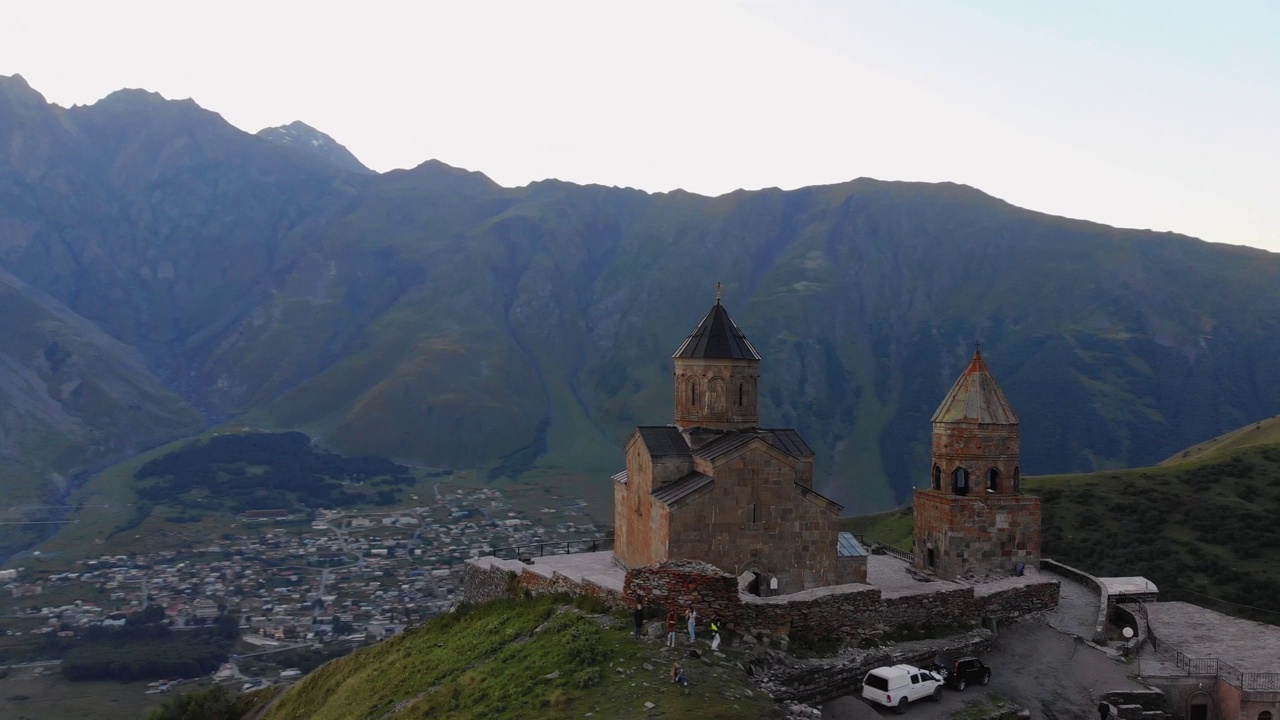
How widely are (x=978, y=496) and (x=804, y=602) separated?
11.4 meters

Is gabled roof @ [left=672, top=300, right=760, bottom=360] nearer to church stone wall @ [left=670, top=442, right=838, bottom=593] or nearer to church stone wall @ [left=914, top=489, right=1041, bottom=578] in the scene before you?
church stone wall @ [left=670, top=442, right=838, bottom=593]

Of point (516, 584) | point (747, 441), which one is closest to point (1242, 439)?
point (747, 441)

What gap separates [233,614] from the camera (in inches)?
2667

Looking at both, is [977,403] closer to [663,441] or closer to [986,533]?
[986,533]

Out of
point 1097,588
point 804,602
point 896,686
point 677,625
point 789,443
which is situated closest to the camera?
point 677,625

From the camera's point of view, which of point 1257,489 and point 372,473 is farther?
point 372,473

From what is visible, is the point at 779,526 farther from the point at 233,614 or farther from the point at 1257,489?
the point at 233,614

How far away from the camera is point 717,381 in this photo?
92.4 ft

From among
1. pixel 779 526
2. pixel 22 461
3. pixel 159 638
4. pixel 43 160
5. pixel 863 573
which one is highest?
pixel 43 160

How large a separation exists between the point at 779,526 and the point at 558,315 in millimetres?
146339

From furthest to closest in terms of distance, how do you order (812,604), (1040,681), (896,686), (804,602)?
1. (1040,681)
2. (812,604)
3. (804,602)
4. (896,686)

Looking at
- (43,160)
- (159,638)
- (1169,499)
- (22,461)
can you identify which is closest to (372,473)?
(22,461)

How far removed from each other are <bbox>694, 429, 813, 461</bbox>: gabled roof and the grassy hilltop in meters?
17.2

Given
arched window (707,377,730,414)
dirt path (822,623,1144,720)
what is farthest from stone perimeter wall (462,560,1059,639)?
arched window (707,377,730,414)
